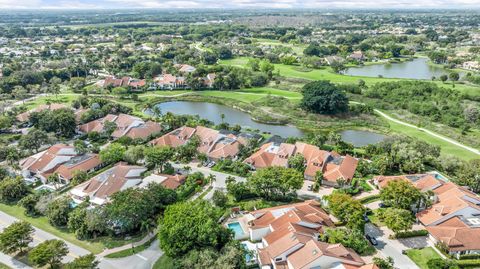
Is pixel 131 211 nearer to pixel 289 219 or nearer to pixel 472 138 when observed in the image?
pixel 289 219

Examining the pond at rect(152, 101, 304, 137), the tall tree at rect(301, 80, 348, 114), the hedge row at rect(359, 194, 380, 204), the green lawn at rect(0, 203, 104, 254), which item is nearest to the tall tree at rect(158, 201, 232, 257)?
the green lawn at rect(0, 203, 104, 254)

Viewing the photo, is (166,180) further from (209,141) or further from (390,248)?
(390,248)

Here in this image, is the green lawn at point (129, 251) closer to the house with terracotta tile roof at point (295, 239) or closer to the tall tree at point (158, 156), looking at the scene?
the house with terracotta tile roof at point (295, 239)

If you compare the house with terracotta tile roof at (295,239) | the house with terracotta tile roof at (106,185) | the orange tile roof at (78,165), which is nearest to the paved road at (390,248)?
the house with terracotta tile roof at (295,239)

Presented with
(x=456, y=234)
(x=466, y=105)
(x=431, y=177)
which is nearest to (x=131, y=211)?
(x=456, y=234)

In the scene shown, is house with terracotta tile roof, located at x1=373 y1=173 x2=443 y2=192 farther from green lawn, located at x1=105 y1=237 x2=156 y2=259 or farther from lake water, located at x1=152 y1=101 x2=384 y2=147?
green lawn, located at x1=105 y1=237 x2=156 y2=259

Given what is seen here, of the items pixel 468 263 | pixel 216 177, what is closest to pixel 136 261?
pixel 216 177

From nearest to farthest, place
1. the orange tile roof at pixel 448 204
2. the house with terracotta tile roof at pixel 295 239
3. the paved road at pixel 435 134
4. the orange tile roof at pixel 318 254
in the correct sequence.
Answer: the orange tile roof at pixel 318 254
the house with terracotta tile roof at pixel 295 239
the orange tile roof at pixel 448 204
the paved road at pixel 435 134
